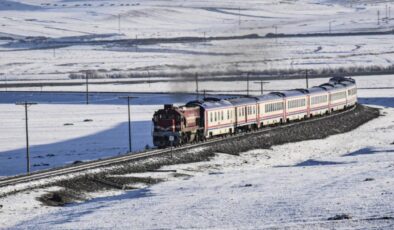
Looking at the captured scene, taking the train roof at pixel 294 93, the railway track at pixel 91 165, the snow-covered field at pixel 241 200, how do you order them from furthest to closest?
the train roof at pixel 294 93 < the railway track at pixel 91 165 < the snow-covered field at pixel 241 200

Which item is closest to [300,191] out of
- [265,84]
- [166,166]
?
[166,166]

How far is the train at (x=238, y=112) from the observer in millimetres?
63406

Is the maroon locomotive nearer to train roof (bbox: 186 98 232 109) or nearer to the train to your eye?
the train

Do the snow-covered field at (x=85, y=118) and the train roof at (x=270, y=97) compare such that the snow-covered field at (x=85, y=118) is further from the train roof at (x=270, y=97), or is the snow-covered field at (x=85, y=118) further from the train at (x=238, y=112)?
the train roof at (x=270, y=97)

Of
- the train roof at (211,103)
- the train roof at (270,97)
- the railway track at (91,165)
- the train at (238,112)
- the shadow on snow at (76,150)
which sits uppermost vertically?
the train roof at (211,103)

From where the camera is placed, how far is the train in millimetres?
63406

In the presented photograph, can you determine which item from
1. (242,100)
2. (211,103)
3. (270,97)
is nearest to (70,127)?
(270,97)

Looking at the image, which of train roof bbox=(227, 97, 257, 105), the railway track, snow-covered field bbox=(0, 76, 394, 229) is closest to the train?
train roof bbox=(227, 97, 257, 105)

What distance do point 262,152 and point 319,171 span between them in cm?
1449

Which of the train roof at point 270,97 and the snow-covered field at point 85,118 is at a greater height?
the train roof at point 270,97

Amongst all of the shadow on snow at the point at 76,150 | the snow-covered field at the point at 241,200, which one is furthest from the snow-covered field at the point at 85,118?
the snow-covered field at the point at 241,200

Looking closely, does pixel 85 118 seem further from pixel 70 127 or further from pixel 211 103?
pixel 211 103

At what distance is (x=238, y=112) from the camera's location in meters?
71.8

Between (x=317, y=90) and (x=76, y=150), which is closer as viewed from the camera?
(x=76, y=150)
